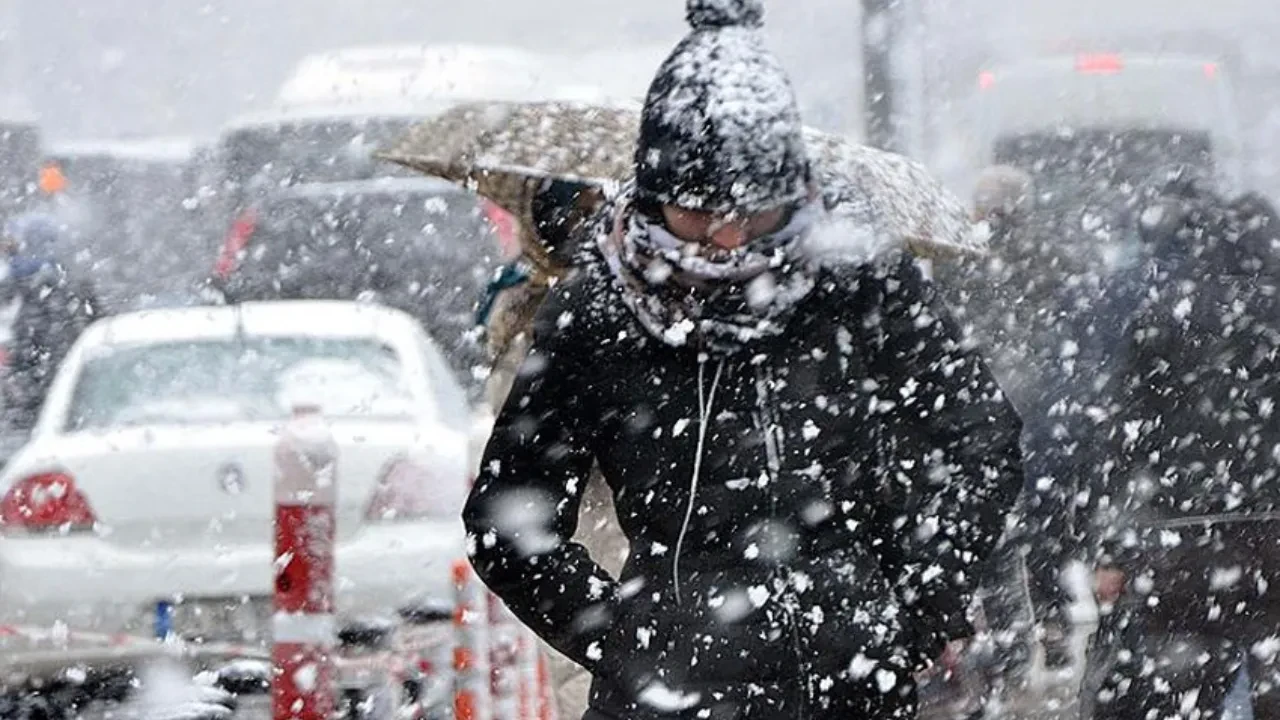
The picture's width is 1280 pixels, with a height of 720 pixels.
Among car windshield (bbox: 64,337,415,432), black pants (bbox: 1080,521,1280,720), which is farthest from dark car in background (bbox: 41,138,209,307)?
black pants (bbox: 1080,521,1280,720)

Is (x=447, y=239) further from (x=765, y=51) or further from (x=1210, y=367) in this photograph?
(x=765, y=51)

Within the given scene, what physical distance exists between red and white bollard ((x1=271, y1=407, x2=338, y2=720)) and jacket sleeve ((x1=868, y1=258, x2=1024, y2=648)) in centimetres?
197

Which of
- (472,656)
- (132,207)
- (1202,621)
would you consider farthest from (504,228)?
(132,207)

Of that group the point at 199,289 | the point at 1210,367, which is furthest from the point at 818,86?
the point at 1210,367

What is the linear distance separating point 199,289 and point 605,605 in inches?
682

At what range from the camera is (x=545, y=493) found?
→ 389cm

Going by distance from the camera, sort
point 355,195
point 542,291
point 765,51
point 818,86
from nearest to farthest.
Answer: point 765,51 → point 542,291 → point 355,195 → point 818,86

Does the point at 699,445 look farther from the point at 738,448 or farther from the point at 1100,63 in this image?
the point at 1100,63

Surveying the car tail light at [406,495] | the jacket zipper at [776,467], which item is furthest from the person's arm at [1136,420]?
the car tail light at [406,495]

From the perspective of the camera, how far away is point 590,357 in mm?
3842

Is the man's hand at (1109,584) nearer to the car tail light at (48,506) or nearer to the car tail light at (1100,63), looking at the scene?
the car tail light at (48,506)

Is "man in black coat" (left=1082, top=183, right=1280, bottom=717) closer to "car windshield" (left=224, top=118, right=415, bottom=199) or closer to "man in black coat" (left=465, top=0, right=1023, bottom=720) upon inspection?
"man in black coat" (left=465, top=0, right=1023, bottom=720)

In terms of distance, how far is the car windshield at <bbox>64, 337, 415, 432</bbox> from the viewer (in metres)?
8.39

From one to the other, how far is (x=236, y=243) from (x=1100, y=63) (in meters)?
6.55
